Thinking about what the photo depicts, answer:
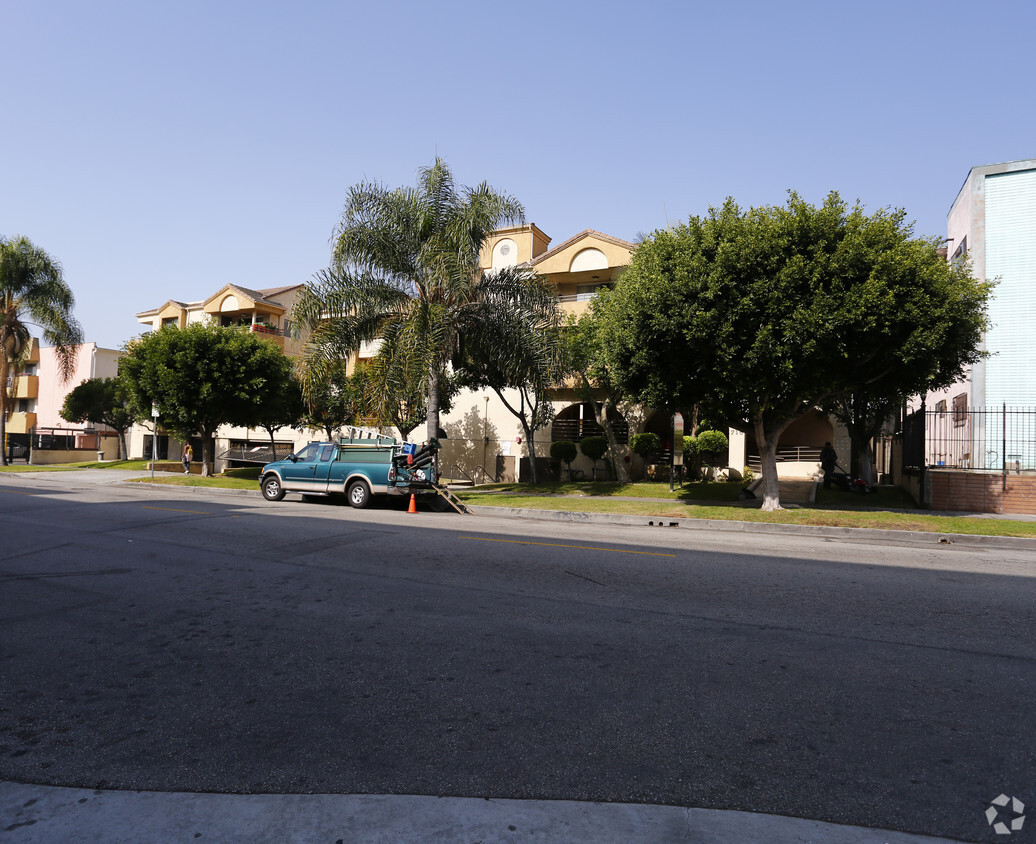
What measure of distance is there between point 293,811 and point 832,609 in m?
5.31

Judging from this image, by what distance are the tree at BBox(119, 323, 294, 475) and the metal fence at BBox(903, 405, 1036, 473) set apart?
984 inches

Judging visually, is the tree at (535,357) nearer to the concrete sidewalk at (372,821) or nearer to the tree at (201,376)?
the tree at (201,376)

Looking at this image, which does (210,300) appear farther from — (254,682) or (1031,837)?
(1031,837)

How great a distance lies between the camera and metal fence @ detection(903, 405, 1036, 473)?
20.7 m

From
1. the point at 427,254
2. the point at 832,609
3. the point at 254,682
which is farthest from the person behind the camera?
the point at 427,254

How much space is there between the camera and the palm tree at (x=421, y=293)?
20.7 m

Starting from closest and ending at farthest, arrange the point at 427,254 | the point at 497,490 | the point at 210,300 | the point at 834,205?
the point at 834,205 → the point at 427,254 → the point at 497,490 → the point at 210,300

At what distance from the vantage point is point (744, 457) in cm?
2908

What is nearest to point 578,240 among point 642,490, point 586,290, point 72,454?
point 586,290

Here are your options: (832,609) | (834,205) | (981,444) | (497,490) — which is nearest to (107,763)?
(832,609)

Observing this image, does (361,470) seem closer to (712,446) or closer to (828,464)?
(712,446)

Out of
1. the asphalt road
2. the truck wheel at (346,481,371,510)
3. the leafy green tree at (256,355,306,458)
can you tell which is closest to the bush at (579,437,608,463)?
the leafy green tree at (256,355,306,458)

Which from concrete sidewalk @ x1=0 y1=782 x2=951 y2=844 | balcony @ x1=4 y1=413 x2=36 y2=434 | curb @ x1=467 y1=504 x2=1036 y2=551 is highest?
balcony @ x1=4 y1=413 x2=36 y2=434

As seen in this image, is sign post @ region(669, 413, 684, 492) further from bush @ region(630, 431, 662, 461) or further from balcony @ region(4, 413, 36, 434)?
balcony @ region(4, 413, 36, 434)
